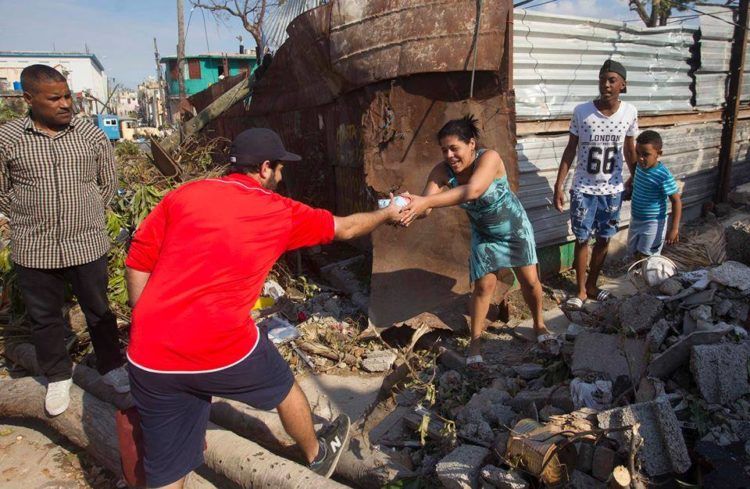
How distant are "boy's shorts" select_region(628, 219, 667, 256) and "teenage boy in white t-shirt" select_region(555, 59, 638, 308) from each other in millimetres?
Answer: 217

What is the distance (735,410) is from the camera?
97.3 inches

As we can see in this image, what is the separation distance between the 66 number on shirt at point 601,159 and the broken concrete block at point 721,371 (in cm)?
232

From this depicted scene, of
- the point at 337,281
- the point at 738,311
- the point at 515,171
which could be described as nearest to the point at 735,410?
the point at 738,311

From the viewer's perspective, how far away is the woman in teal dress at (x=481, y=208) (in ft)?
11.7

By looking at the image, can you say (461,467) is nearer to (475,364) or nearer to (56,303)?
(475,364)

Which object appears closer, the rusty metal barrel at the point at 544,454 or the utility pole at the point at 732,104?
the rusty metal barrel at the point at 544,454

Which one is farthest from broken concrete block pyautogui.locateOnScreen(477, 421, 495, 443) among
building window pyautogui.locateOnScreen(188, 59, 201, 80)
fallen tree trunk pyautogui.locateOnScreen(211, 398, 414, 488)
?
building window pyautogui.locateOnScreen(188, 59, 201, 80)

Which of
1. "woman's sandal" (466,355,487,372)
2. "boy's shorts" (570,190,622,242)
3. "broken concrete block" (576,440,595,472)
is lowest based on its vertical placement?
"woman's sandal" (466,355,487,372)

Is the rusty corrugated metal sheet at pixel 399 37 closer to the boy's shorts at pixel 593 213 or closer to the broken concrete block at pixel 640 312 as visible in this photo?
the boy's shorts at pixel 593 213

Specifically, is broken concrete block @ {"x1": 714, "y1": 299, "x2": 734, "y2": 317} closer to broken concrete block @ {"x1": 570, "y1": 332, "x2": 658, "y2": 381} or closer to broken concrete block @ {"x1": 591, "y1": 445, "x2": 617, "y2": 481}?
broken concrete block @ {"x1": 570, "y1": 332, "x2": 658, "y2": 381}

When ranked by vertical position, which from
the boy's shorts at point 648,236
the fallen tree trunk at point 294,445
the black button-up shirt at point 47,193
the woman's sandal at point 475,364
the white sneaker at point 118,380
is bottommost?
the fallen tree trunk at point 294,445

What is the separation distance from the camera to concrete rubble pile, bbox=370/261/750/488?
2.23m

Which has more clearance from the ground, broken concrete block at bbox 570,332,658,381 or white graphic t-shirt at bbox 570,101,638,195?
white graphic t-shirt at bbox 570,101,638,195

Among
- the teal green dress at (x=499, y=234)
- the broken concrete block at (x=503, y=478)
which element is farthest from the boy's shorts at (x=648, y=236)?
the broken concrete block at (x=503, y=478)
